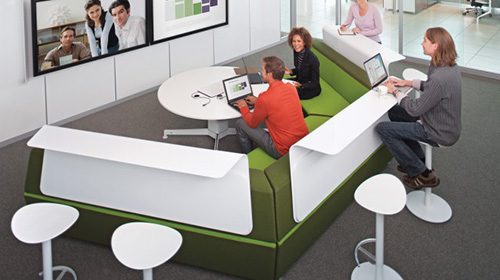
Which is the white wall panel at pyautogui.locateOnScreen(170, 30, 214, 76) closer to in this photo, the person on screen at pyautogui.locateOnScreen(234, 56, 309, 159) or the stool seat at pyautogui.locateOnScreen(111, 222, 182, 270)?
the person on screen at pyautogui.locateOnScreen(234, 56, 309, 159)

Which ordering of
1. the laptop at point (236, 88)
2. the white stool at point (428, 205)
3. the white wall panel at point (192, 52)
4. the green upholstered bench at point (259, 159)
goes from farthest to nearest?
1. the white wall panel at point (192, 52)
2. the laptop at point (236, 88)
3. the green upholstered bench at point (259, 159)
4. the white stool at point (428, 205)

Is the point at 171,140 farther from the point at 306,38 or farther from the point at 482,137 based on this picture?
the point at 482,137

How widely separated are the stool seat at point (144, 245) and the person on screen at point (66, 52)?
3.09 metres

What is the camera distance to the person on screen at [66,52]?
18.2ft

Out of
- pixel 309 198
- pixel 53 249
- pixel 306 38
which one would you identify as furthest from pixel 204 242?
pixel 306 38

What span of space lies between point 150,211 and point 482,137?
3.77 meters

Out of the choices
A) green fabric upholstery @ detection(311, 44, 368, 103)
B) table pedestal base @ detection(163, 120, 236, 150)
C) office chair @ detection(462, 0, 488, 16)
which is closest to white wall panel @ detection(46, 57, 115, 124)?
table pedestal base @ detection(163, 120, 236, 150)

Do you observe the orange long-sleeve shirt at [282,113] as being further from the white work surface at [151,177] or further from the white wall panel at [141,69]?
the white wall panel at [141,69]

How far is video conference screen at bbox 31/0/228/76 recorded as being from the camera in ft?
17.9

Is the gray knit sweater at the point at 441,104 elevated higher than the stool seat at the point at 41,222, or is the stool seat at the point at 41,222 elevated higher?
the gray knit sweater at the point at 441,104

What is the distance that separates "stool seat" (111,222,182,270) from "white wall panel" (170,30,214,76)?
14.9 ft

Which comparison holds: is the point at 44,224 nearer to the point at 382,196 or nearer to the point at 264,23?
the point at 382,196

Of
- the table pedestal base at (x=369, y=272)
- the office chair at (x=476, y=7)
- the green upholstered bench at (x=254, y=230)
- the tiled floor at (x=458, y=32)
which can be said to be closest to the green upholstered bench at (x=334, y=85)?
the green upholstered bench at (x=254, y=230)

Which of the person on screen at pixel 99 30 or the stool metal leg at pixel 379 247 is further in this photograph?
the person on screen at pixel 99 30
